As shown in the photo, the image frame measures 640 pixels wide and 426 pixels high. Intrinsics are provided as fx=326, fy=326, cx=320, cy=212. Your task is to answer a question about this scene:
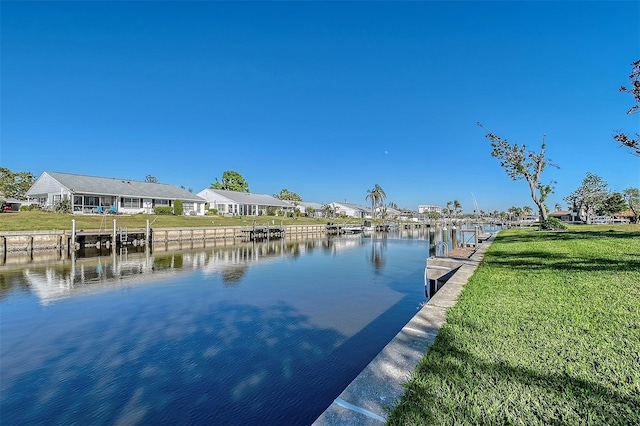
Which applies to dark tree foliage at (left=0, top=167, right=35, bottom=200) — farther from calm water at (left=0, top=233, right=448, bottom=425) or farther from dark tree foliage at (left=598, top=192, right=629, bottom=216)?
dark tree foliage at (left=598, top=192, right=629, bottom=216)

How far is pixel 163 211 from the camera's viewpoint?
143 ft

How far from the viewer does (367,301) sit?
41.0ft

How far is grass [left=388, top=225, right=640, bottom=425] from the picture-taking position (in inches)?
111

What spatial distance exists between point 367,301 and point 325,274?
6.36 metres

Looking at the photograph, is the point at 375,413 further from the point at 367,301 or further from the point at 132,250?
the point at 132,250

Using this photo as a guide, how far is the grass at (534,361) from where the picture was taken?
9.23 feet

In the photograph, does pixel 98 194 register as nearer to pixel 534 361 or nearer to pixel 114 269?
pixel 114 269

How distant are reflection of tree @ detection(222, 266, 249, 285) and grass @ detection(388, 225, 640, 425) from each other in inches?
481

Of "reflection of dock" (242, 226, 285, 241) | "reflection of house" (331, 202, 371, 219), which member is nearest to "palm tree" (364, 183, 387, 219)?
"reflection of house" (331, 202, 371, 219)

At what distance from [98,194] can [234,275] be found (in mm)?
30858

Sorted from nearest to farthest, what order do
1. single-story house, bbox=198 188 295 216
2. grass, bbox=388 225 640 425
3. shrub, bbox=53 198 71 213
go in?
1. grass, bbox=388 225 640 425
2. shrub, bbox=53 198 71 213
3. single-story house, bbox=198 188 295 216

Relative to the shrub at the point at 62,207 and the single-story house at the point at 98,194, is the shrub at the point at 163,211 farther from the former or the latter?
the shrub at the point at 62,207

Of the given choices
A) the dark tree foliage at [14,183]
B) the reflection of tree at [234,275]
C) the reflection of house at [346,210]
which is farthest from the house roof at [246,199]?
the reflection of tree at [234,275]

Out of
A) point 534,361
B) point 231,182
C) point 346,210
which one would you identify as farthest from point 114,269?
point 346,210
